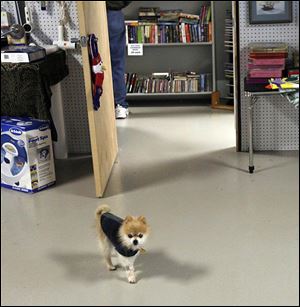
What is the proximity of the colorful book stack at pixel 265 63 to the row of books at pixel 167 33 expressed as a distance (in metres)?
1.47

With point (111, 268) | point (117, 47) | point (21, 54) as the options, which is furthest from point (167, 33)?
point (111, 268)

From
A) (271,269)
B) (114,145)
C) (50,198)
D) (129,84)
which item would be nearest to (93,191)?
(50,198)

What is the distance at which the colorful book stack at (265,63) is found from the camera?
2309 mm

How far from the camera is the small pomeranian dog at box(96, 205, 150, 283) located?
142 centimetres

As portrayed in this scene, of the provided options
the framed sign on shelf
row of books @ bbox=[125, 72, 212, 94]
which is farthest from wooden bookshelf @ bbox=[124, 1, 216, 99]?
the framed sign on shelf

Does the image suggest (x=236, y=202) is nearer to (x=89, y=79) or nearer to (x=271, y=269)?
(x=271, y=269)

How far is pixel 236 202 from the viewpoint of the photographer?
6.13ft

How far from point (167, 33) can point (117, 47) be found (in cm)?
164

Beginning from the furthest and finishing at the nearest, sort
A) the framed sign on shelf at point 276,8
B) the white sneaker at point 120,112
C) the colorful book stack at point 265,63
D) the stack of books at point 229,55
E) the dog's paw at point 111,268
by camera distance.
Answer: the stack of books at point 229,55 → the white sneaker at point 120,112 → the colorful book stack at point 265,63 → the dog's paw at point 111,268 → the framed sign on shelf at point 276,8

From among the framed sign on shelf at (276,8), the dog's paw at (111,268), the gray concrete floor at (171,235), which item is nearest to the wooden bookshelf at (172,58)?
the gray concrete floor at (171,235)

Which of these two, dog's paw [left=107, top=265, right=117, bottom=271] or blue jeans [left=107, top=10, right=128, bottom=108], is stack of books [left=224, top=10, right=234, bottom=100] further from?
dog's paw [left=107, top=265, right=117, bottom=271]

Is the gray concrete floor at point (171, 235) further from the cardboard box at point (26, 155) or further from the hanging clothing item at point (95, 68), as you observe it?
the hanging clothing item at point (95, 68)

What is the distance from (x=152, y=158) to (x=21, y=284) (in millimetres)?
1062

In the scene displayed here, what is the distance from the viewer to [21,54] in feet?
6.88
